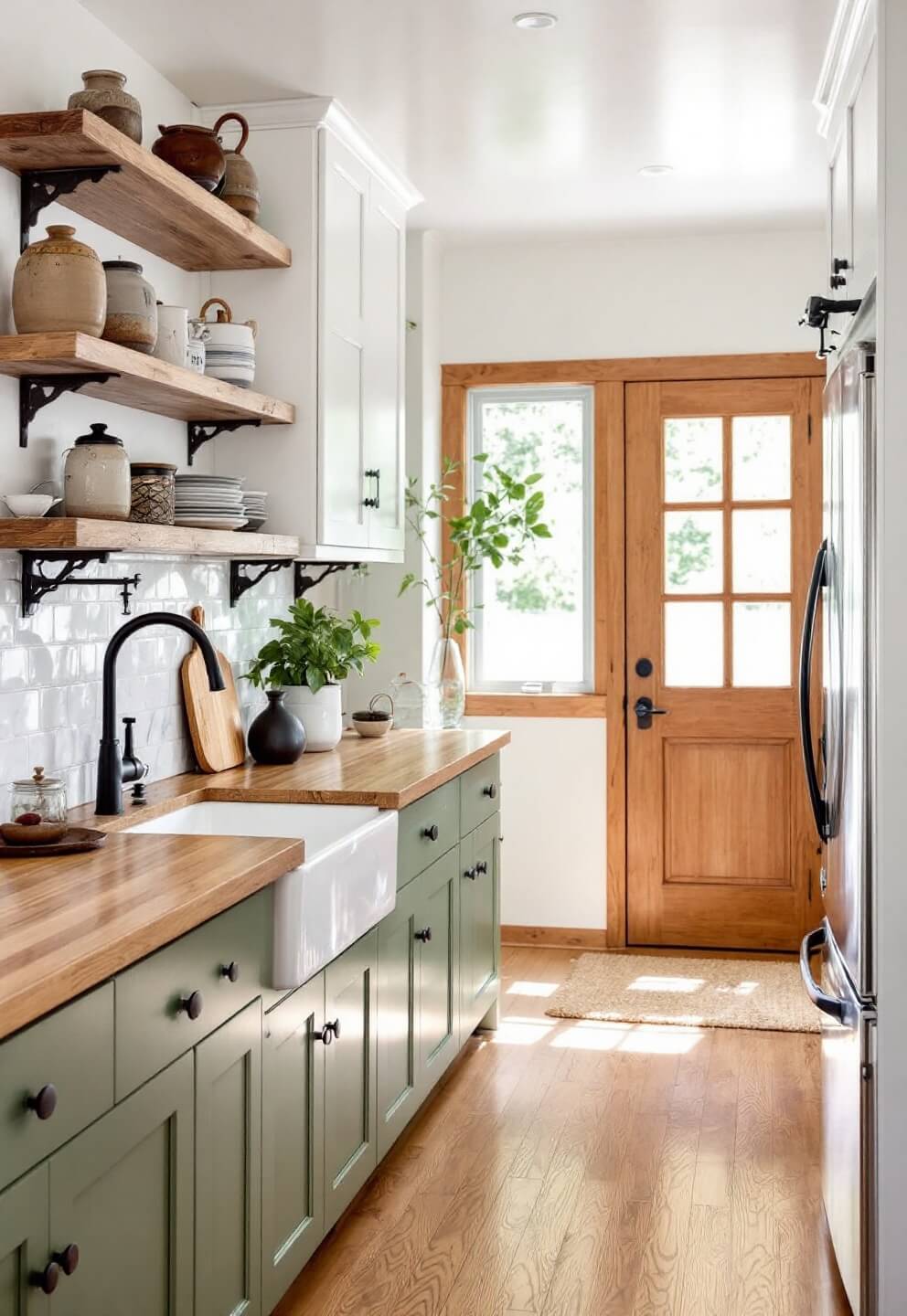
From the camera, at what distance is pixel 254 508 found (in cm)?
347

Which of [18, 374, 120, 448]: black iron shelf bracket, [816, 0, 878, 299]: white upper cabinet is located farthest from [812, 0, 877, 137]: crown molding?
[18, 374, 120, 448]: black iron shelf bracket

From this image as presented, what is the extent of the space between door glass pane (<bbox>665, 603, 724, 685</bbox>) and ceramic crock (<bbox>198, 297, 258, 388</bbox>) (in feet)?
7.63

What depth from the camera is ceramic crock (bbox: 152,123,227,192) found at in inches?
119

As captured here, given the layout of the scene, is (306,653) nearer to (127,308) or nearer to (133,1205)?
(127,308)

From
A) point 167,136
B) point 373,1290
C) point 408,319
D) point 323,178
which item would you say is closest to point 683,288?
point 408,319

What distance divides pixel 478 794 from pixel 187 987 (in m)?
2.06

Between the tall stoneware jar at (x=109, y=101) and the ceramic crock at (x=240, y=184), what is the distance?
569 mm

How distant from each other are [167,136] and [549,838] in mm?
3078

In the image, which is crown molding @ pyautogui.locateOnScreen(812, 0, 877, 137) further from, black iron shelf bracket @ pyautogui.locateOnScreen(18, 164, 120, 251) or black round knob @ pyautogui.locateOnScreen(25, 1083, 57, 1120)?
black round knob @ pyautogui.locateOnScreen(25, 1083, 57, 1120)

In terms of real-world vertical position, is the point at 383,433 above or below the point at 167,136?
below

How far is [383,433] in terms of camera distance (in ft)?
13.7

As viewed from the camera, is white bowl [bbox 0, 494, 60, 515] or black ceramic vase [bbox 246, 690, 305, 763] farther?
black ceramic vase [bbox 246, 690, 305, 763]

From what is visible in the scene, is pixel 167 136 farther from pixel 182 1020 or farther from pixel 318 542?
pixel 182 1020

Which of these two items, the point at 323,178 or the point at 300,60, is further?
the point at 323,178
